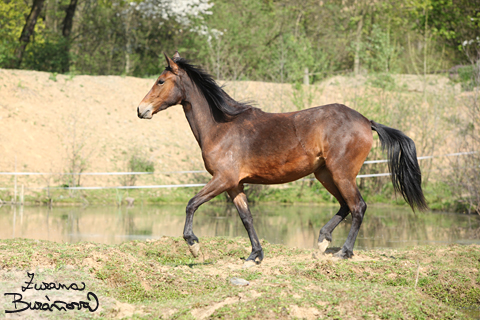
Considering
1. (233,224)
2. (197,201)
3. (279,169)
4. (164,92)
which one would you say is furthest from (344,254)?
(233,224)

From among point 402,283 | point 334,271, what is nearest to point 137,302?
point 334,271

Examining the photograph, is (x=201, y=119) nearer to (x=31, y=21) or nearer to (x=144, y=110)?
(x=144, y=110)

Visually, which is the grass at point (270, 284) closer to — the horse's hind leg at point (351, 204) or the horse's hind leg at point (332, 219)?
the horse's hind leg at point (351, 204)

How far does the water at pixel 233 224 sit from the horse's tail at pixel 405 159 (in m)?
2.23

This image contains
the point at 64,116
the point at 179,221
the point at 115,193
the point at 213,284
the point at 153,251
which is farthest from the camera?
the point at 64,116

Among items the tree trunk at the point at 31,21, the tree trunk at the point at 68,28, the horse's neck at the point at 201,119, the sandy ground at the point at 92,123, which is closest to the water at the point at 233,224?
the sandy ground at the point at 92,123

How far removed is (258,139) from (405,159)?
7.13ft

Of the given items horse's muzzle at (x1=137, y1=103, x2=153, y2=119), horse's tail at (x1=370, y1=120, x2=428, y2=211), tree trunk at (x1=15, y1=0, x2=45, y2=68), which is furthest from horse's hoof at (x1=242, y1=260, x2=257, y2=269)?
tree trunk at (x1=15, y1=0, x2=45, y2=68)

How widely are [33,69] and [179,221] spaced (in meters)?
16.3

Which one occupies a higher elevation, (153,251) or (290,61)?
(290,61)

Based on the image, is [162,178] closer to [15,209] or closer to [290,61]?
[15,209]

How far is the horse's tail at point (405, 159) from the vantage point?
25.6ft

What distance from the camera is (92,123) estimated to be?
21.6 metres

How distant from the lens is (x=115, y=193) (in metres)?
17.4
